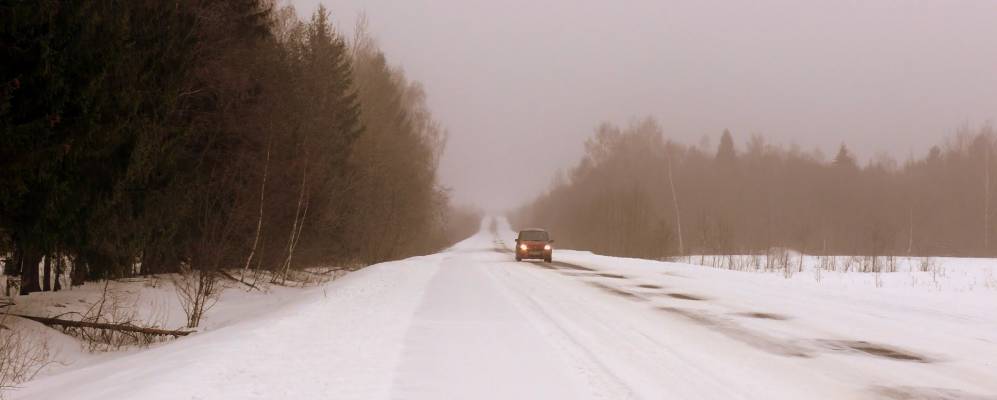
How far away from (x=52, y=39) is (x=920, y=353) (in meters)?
13.4

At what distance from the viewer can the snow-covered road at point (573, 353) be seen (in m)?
5.27

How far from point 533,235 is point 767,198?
212 feet

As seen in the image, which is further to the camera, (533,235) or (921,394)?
(533,235)

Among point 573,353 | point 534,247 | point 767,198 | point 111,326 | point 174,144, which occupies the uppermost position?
point 767,198

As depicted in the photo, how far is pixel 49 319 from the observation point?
1079 centimetres

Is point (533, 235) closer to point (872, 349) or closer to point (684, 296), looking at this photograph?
point (684, 296)

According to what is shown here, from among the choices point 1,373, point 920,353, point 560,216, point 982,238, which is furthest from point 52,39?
point 982,238

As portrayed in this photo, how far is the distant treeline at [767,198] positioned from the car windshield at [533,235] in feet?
57.0

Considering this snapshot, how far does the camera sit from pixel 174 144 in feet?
42.4

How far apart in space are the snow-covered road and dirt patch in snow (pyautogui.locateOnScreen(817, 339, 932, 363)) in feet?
0.09

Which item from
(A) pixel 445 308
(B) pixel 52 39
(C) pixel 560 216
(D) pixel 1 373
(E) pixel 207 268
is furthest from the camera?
(C) pixel 560 216

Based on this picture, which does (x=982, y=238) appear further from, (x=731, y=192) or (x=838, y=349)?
(x=838, y=349)

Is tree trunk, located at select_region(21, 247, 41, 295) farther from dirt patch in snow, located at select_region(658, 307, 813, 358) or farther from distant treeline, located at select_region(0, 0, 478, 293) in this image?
dirt patch in snow, located at select_region(658, 307, 813, 358)

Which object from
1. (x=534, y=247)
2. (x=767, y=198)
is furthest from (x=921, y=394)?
(x=767, y=198)
